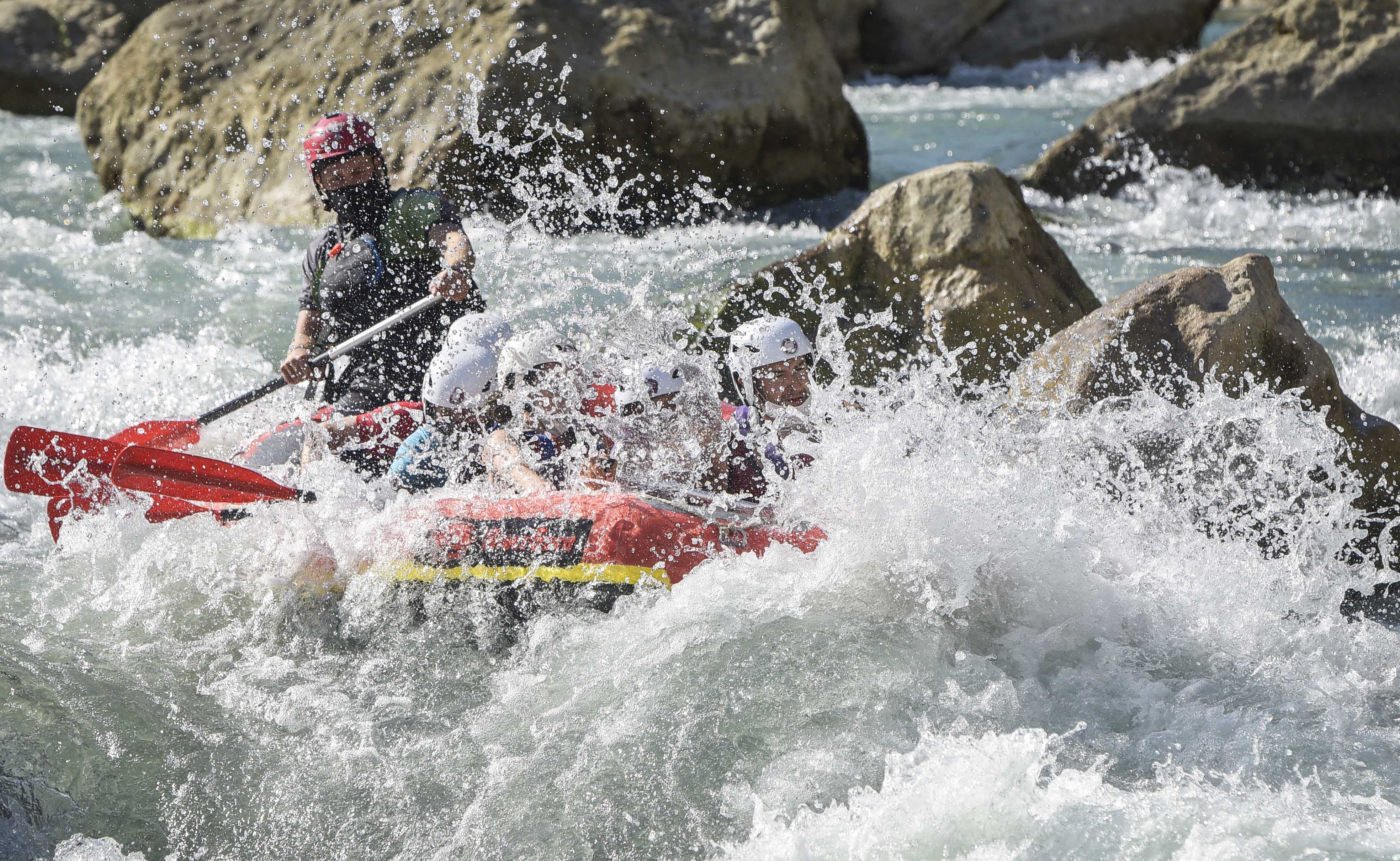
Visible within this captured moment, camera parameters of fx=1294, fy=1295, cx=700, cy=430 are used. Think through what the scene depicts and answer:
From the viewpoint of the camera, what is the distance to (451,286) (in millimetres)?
5469

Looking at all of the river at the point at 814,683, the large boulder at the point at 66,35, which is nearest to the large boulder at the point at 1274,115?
the river at the point at 814,683

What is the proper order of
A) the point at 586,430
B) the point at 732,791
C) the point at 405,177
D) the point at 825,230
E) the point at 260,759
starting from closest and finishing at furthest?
the point at 732,791 → the point at 260,759 → the point at 586,430 → the point at 405,177 → the point at 825,230

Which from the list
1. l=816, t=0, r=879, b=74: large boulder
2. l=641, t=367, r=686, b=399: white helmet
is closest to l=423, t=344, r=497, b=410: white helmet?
l=641, t=367, r=686, b=399: white helmet

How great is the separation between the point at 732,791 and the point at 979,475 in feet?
5.14

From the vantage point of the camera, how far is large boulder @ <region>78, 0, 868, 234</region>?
8781 millimetres

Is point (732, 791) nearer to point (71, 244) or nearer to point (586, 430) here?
point (586, 430)

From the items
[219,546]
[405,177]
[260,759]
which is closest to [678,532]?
[260,759]

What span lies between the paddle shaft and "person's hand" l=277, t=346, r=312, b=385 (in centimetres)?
3

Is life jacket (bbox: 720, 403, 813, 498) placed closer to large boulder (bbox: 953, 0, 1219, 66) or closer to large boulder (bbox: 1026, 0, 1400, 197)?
large boulder (bbox: 1026, 0, 1400, 197)

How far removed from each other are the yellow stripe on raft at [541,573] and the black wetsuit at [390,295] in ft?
4.47

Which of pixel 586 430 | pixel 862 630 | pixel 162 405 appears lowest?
pixel 162 405

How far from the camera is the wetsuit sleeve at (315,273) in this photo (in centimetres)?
598

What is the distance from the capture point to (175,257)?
30.4 feet

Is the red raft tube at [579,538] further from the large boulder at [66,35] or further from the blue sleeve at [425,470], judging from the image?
the large boulder at [66,35]
